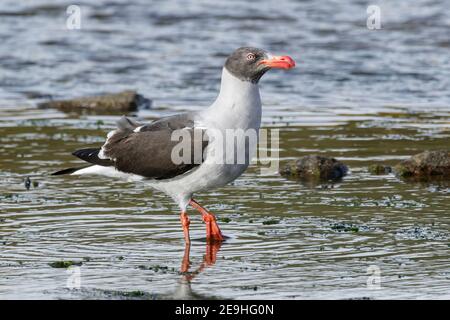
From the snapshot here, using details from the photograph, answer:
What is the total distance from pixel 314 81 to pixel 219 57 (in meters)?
2.85

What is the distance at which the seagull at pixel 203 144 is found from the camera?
29.4 ft

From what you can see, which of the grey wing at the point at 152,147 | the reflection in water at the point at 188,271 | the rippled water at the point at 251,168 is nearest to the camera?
the reflection in water at the point at 188,271

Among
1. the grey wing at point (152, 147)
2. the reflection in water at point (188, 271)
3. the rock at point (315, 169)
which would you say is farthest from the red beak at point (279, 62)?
the rock at point (315, 169)

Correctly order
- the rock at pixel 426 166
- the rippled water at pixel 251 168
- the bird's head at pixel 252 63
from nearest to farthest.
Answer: the rippled water at pixel 251 168
the bird's head at pixel 252 63
the rock at pixel 426 166

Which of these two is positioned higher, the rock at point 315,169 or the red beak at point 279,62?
the red beak at point 279,62

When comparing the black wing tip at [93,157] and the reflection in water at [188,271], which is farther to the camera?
the black wing tip at [93,157]

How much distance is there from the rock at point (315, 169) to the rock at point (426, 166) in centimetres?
61

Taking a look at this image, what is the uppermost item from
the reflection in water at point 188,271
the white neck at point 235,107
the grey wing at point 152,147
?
the white neck at point 235,107

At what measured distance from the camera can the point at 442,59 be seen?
19.7 metres

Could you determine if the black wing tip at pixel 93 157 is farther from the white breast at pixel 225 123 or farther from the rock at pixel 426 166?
the rock at pixel 426 166

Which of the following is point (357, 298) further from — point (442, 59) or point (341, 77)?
point (442, 59)

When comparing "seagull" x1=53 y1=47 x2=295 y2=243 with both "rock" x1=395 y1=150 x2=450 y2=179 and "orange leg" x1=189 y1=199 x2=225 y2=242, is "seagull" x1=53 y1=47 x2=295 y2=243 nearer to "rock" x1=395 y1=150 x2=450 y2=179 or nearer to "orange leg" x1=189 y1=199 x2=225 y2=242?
"orange leg" x1=189 y1=199 x2=225 y2=242

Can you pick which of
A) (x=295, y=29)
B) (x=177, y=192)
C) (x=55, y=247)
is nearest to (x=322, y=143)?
(x=177, y=192)

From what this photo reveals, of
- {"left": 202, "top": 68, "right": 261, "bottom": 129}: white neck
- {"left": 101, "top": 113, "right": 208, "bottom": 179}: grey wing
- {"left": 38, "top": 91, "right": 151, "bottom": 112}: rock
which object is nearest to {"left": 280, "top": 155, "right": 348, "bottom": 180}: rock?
{"left": 101, "top": 113, "right": 208, "bottom": 179}: grey wing
